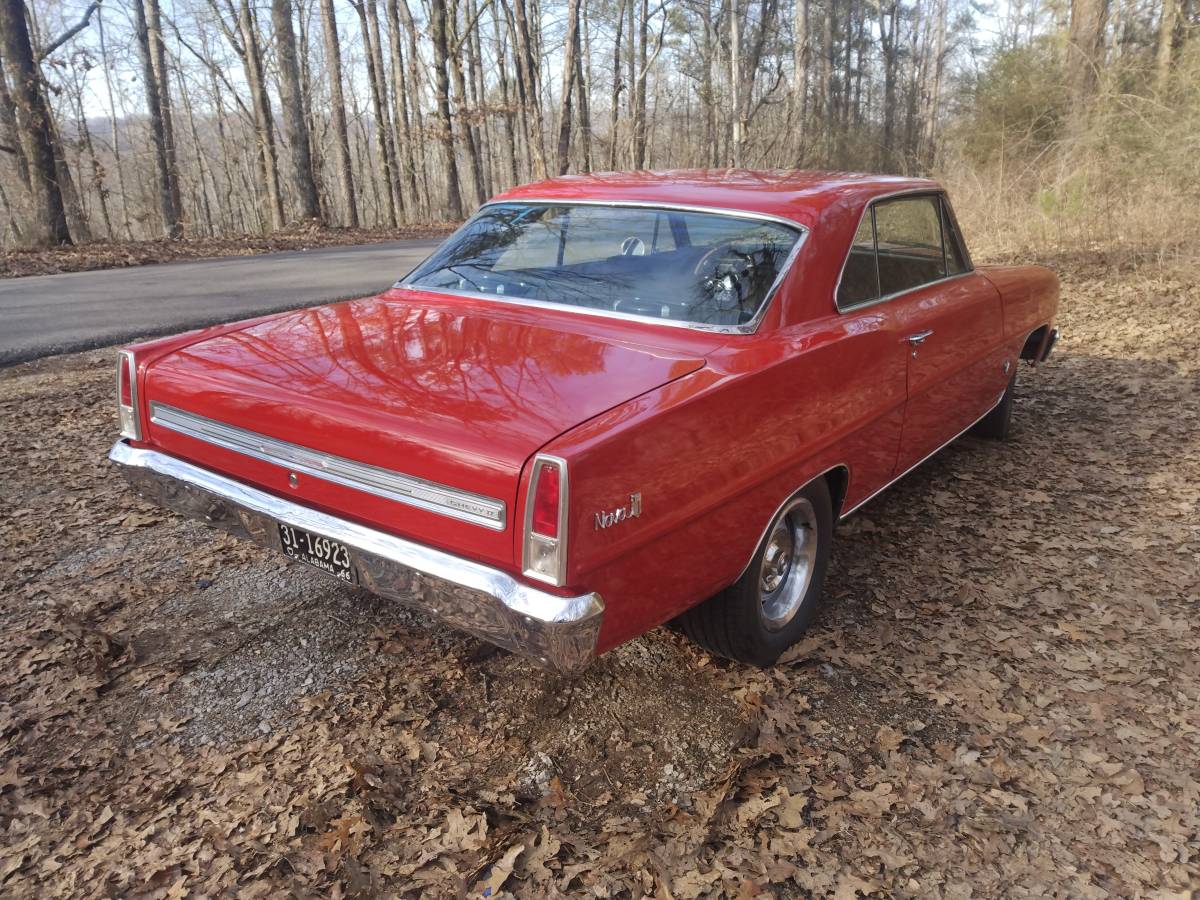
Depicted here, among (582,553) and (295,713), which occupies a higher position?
(582,553)

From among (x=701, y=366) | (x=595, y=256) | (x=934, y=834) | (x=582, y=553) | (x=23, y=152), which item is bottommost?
(x=934, y=834)

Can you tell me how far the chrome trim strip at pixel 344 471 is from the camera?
2.09 metres

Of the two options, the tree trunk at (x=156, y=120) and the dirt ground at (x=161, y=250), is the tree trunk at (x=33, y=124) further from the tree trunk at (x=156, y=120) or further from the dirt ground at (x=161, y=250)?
the tree trunk at (x=156, y=120)

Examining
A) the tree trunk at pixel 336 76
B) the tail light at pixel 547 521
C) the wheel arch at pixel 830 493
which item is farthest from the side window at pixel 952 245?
the tree trunk at pixel 336 76

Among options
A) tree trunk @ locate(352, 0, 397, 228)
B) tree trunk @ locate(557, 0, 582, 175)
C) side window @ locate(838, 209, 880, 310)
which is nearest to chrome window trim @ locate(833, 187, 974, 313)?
side window @ locate(838, 209, 880, 310)

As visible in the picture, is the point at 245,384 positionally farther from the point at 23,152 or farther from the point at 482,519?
the point at 23,152

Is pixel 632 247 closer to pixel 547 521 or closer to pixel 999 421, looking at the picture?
pixel 547 521

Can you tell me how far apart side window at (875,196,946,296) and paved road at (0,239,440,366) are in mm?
5992

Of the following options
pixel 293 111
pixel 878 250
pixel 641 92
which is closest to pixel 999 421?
pixel 878 250

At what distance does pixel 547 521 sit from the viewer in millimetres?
1977

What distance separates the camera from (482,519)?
2082 millimetres

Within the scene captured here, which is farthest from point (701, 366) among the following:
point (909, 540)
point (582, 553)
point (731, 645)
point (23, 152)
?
point (23, 152)

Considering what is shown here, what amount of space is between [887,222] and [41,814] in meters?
3.61

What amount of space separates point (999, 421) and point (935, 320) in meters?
1.84
